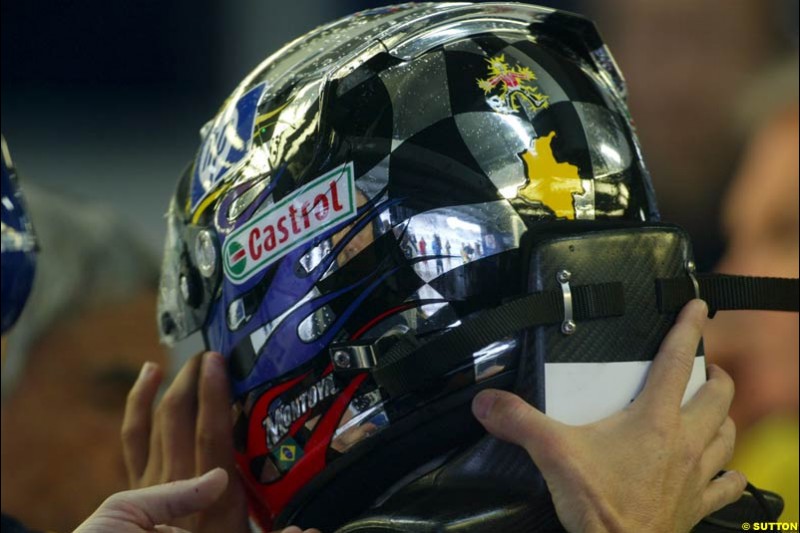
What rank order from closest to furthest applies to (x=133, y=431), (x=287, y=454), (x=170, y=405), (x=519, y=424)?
(x=519, y=424), (x=287, y=454), (x=170, y=405), (x=133, y=431)

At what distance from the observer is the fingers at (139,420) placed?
1.22 m

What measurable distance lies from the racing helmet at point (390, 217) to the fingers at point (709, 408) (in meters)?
0.15

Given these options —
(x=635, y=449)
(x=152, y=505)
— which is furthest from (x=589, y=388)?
(x=152, y=505)

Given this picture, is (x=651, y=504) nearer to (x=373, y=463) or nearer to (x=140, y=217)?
(x=373, y=463)

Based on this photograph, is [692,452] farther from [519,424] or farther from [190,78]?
[190,78]

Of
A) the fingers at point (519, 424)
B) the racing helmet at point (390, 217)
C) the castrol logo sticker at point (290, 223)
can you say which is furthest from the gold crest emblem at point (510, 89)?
the fingers at point (519, 424)

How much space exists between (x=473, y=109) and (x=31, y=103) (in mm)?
1495

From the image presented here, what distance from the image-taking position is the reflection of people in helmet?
85cm

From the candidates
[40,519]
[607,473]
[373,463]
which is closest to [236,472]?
[373,463]

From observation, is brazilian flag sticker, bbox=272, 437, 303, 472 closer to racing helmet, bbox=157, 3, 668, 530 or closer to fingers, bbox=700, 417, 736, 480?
racing helmet, bbox=157, 3, 668, 530

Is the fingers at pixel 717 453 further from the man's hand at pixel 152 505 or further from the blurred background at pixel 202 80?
the blurred background at pixel 202 80

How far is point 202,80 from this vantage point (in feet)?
6.75

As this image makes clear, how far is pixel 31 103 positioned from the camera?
2115mm

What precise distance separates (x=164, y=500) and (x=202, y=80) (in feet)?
4.28
